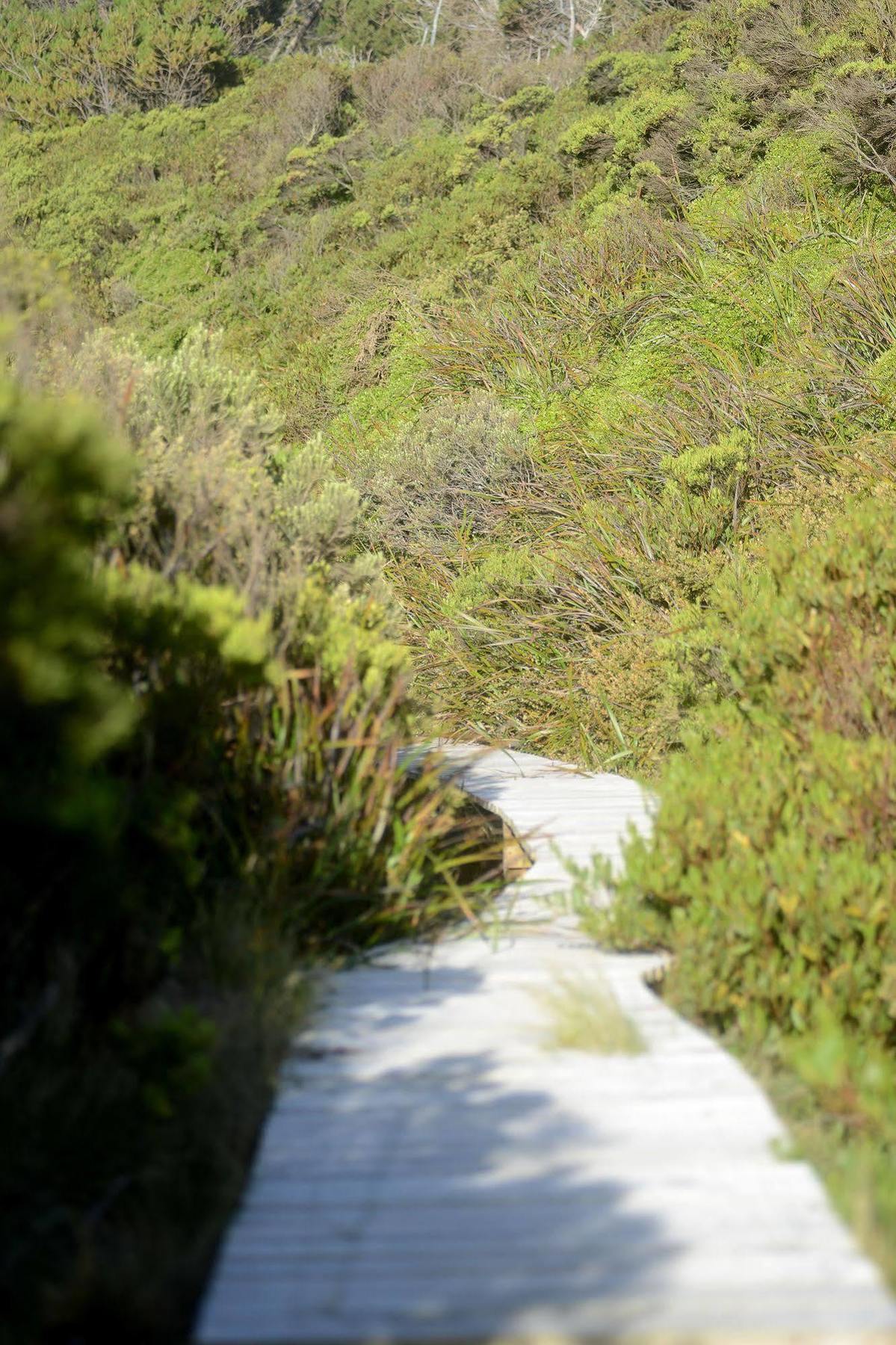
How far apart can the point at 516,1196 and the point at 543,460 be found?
7.19 m

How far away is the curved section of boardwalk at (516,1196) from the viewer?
1.90 metres

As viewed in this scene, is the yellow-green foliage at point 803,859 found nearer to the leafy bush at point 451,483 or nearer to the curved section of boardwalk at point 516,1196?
the curved section of boardwalk at point 516,1196

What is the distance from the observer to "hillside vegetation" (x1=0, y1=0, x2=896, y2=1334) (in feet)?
11.1

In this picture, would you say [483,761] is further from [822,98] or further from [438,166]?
[438,166]

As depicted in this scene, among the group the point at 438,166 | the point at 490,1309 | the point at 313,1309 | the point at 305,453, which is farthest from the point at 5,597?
the point at 438,166

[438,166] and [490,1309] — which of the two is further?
[438,166]

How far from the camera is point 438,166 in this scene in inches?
596

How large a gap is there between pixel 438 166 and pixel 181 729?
1351 centimetres

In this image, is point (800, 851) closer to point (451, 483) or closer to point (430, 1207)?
point (430, 1207)

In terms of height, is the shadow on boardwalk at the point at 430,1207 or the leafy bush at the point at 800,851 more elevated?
the leafy bush at the point at 800,851

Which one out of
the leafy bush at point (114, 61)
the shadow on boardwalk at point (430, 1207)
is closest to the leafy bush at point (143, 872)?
the shadow on boardwalk at point (430, 1207)

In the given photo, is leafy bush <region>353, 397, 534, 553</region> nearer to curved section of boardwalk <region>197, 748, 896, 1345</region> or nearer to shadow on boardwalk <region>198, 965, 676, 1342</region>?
curved section of boardwalk <region>197, 748, 896, 1345</region>

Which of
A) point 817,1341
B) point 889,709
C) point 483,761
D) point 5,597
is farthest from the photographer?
point 483,761

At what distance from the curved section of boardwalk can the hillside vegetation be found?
0.21 metres
